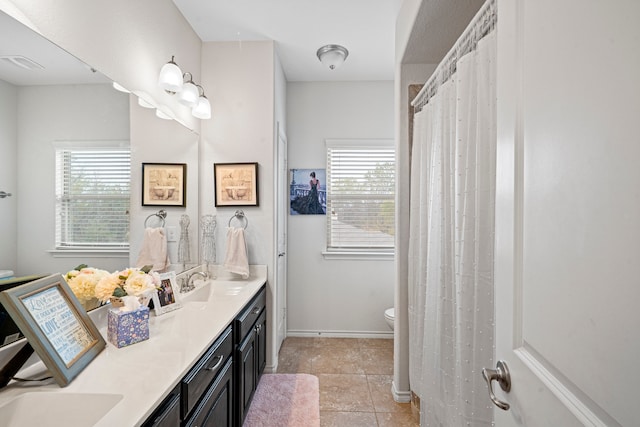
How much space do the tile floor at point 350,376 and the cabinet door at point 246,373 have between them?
0.51 m

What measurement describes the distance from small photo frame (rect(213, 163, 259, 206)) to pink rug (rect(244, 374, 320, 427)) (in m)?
1.42

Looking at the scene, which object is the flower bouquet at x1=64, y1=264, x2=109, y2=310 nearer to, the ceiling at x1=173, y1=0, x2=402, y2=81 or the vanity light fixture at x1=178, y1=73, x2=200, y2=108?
the vanity light fixture at x1=178, y1=73, x2=200, y2=108

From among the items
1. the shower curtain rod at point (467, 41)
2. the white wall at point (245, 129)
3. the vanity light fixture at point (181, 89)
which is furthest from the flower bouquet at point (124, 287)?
the shower curtain rod at point (467, 41)

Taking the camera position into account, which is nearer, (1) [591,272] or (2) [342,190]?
(1) [591,272]

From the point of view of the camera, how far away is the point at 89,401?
916mm

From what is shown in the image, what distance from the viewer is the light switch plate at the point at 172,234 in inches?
85.4

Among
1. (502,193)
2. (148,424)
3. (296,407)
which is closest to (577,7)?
(502,193)

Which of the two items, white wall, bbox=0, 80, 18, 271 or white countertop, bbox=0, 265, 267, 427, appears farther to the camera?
white wall, bbox=0, 80, 18, 271

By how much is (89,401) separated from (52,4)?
145 centimetres

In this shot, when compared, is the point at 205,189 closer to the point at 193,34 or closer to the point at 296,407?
the point at 193,34

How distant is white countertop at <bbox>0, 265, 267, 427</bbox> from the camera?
2.92 feet

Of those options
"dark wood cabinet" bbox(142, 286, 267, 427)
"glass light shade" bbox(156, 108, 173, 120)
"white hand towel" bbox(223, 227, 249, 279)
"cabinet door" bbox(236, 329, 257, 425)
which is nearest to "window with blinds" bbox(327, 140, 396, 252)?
"white hand towel" bbox(223, 227, 249, 279)

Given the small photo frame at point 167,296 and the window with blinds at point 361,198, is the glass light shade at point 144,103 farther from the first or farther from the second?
the window with blinds at point 361,198

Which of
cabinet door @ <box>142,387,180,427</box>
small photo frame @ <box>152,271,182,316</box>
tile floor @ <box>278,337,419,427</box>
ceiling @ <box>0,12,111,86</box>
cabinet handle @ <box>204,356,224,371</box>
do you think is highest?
ceiling @ <box>0,12,111,86</box>
